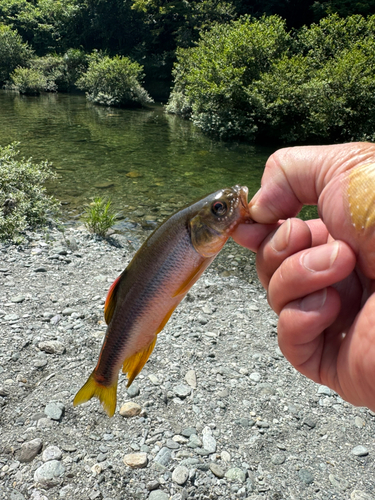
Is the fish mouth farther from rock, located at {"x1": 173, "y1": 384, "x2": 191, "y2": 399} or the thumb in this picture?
rock, located at {"x1": 173, "y1": 384, "x2": 191, "y2": 399}

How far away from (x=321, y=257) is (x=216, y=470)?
2602 millimetres

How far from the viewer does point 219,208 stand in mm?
2039

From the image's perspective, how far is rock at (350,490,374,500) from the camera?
3355mm

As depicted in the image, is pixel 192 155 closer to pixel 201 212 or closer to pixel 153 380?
pixel 153 380

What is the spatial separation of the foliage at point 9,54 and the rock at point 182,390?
49.5 meters

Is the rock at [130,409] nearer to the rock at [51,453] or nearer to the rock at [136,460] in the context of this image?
the rock at [136,460]

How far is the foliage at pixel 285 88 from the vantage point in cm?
2034

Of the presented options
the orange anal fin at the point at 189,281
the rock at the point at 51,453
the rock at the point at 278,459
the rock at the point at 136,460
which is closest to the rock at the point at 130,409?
the rock at the point at 136,460

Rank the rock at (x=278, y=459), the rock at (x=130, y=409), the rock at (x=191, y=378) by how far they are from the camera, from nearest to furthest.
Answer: the rock at (x=278, y=459) < the rock at (x=130, y=409) < the rock at (x=191, y=378)

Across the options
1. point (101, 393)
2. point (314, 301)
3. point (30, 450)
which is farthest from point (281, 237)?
point (30, 450)

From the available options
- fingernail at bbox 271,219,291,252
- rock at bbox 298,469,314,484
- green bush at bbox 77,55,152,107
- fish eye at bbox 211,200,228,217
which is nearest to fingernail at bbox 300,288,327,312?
fingernail at bbox 271,219,291,252

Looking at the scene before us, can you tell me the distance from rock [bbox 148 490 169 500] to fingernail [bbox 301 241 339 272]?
254 cm

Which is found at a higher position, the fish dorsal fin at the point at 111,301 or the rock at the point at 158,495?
the fish dorsal fin at the point at 111,301

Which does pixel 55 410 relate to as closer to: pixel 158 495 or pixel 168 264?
pixel 158 495
